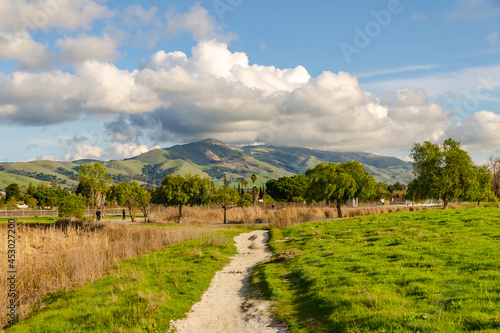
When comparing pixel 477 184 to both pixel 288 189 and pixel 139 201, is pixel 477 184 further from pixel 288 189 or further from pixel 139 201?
pixel 288 189

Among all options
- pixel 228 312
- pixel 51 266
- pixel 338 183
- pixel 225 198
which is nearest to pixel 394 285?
pixel 228 312

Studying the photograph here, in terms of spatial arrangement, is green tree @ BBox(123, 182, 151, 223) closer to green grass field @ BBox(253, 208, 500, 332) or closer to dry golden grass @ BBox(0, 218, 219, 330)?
dry golden grass @ BBox(0, 218, 219, 330)

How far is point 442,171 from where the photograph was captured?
176 ft

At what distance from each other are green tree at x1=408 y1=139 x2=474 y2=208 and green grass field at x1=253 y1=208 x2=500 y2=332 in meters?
35.9

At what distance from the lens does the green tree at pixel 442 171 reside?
52.5 metres

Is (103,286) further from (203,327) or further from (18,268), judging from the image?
(203,327)

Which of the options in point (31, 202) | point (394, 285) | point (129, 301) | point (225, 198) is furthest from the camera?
point (31, 202)

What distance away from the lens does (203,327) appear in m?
10.3

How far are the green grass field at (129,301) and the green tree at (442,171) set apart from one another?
45982 millimetres

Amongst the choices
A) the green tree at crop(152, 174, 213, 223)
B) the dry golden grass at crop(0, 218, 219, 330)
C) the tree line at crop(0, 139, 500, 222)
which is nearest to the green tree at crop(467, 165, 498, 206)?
the tree line at crop(0, 139, 500, 222)

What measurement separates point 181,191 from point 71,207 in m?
16.0

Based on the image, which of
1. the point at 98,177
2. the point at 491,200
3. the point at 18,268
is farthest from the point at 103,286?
the point at 491,200

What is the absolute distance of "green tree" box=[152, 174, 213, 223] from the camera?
56.8m

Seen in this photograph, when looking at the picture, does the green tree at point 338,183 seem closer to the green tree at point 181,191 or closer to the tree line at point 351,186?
the tree line at point 351,186
